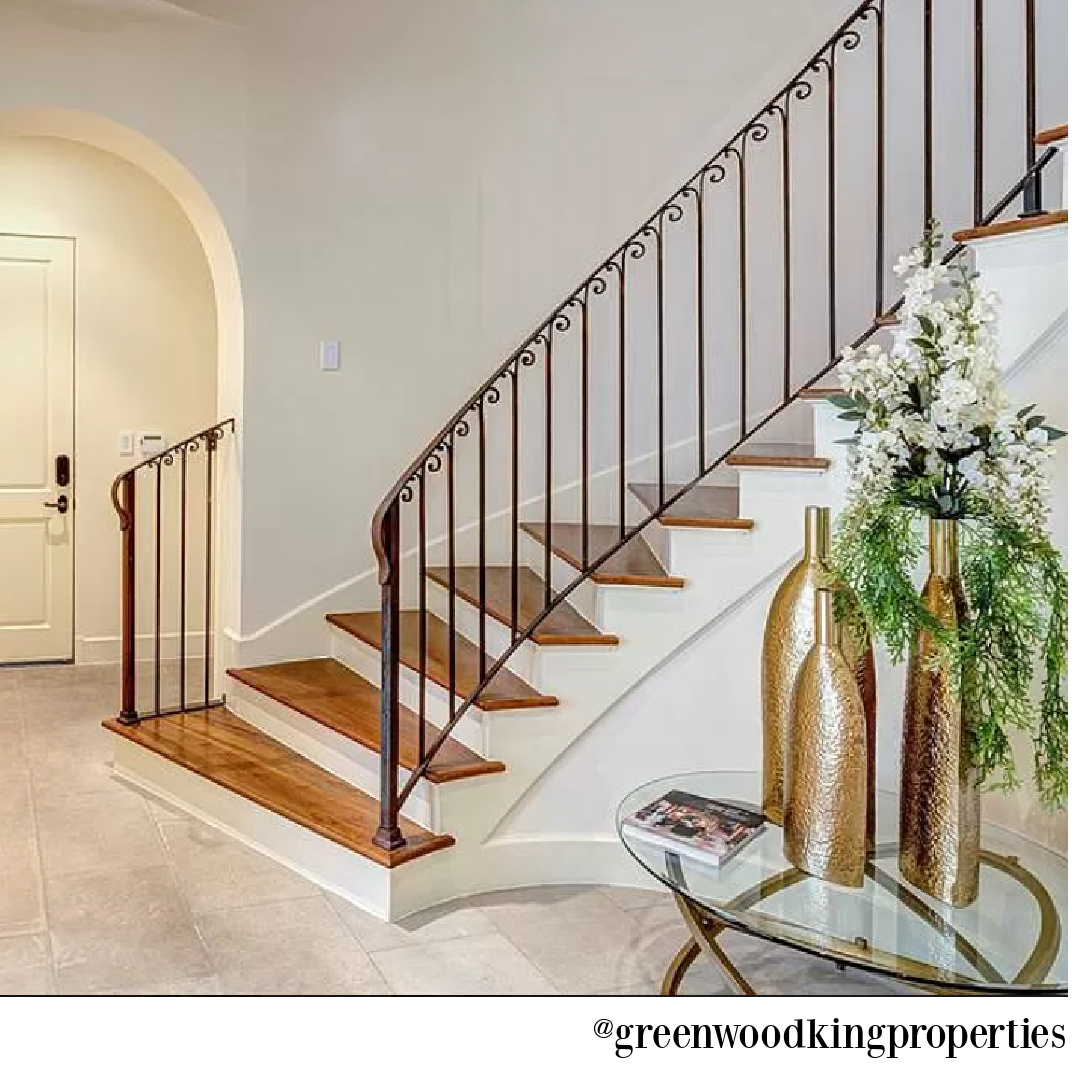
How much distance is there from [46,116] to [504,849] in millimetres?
2969

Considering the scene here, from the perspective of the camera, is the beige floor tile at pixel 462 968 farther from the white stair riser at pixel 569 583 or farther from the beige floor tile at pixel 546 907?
the white stair riser at pixel 569 583

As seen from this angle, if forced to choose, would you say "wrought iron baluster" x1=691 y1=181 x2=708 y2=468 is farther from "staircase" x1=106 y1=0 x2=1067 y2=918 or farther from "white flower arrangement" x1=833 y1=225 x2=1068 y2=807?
"white flower arrangement" x1=833 y1=225 x2=1068 y2=807

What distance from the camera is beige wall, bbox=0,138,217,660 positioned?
5.59 metres

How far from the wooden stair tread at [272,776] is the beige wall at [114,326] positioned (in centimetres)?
184

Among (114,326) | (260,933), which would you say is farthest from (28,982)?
(114,326)

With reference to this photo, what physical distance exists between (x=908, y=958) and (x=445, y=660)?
2058 millimetres

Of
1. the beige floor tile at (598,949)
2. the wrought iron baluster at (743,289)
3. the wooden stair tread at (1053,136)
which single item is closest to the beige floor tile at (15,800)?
the beige floor tile at (598,949)

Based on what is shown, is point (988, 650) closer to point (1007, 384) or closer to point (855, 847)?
point (855, 847)

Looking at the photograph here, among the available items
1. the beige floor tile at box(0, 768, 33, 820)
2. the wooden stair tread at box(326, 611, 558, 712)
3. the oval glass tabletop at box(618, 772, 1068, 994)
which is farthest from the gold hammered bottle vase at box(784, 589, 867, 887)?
the beige floor tile at box(0, 768, 33, 820)

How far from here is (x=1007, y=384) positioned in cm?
239

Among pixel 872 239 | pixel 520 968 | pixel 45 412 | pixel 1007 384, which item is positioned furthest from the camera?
pixel 45 412

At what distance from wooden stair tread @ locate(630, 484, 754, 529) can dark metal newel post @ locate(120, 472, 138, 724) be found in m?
1.78

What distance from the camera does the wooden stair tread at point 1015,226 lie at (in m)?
2.24

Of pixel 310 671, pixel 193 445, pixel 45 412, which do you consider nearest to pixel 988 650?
pixel 310 671
